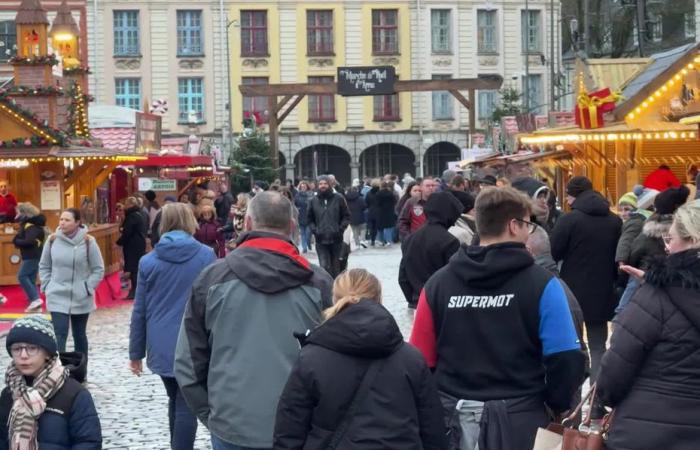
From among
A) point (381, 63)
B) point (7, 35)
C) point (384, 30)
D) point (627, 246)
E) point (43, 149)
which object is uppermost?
point (384, 30)

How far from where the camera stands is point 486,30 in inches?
2689

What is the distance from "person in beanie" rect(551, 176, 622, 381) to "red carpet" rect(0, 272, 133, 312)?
11.1 metres

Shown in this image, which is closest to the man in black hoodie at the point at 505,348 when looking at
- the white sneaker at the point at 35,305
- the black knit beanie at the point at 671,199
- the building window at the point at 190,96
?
the black knit beanie at the point at 671,199

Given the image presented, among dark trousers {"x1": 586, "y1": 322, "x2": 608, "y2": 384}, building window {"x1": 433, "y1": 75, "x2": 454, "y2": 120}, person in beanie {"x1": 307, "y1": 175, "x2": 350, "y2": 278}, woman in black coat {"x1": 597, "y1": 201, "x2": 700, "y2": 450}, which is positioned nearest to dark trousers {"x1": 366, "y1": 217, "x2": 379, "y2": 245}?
person in beanie {"x1": 307, "y1": 175, "x2": 350, "y2": 278}

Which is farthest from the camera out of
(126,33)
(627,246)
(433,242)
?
(126,33)

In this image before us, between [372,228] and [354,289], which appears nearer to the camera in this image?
[354,289]

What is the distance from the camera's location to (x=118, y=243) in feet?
71.7

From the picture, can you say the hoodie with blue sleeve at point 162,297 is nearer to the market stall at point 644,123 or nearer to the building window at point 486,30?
the market stall at point 644,123

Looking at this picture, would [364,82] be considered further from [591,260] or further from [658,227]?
[658,227]

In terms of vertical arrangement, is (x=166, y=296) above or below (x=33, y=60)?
below

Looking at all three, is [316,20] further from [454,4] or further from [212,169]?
[212,169]

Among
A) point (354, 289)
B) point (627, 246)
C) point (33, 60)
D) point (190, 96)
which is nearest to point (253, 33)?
point (190, 96)

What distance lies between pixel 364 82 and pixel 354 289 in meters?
36.6

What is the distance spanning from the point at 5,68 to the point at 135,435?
5147cm
